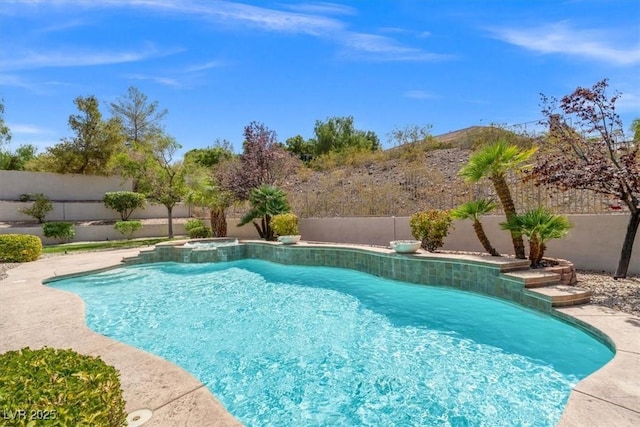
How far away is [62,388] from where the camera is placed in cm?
164

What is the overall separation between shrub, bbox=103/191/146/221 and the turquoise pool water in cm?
1442

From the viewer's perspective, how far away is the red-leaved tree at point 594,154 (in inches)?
221

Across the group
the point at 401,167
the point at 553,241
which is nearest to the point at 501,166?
the point at 553,241

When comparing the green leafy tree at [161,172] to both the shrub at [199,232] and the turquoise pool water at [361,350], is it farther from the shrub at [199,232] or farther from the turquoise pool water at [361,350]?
the turquoise pool water at [361,350]

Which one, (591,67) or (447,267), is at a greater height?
(591,67)

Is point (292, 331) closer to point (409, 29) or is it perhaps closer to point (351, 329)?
point (351, 329)

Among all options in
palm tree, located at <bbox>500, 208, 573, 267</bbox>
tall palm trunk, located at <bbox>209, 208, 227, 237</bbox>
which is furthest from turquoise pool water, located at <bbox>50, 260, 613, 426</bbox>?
tall palm trunk, located at <bbox>209, 208, 227, 237</bbox>

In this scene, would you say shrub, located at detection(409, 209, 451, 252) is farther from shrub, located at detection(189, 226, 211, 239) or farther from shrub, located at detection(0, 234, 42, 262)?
shrub, located at detection(0, 234, 42, 262)

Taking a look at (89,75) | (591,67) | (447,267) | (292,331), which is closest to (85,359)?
(292,331)

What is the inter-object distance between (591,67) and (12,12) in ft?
44.1

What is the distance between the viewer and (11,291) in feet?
22.6

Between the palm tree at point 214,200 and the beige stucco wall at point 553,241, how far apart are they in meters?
4.98

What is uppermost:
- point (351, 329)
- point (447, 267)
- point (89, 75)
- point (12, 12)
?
point (89, 75)

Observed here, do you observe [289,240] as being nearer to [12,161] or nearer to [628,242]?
[628,242]
